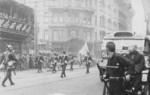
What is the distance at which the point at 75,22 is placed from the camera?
135ft

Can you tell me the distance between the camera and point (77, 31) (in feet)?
138

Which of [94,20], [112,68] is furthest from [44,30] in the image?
[112,68]

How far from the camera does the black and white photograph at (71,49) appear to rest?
7930mm

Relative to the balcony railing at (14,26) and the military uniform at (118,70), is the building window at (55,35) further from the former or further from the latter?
the military uniform at (118,70)

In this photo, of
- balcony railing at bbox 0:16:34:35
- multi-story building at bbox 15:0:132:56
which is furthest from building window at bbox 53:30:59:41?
balcony railing at bbox 0:16:34:35

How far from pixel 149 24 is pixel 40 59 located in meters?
11.8

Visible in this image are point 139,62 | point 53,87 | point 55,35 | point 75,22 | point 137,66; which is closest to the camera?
point 137,66

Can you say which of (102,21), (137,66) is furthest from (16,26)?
(102,21)

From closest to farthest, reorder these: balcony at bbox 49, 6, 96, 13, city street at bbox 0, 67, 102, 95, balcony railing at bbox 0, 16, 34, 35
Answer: city street at bbox 0, 67, 102, 95
balcony railing at bbox 0, 16, 34, 35
balcony at bbox 49, 6, 96, 13

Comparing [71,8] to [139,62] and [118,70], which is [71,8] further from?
[118,70]

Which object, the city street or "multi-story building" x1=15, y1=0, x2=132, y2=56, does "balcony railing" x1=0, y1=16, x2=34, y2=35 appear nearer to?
"multi-story building" x1=15, y1=0, x2=132, y2=56

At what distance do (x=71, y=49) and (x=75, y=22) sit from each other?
3669 millimetres

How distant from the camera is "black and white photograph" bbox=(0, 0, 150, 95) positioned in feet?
26.0

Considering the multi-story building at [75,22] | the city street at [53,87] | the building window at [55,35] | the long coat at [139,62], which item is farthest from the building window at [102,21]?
the long coat at [139,62]
